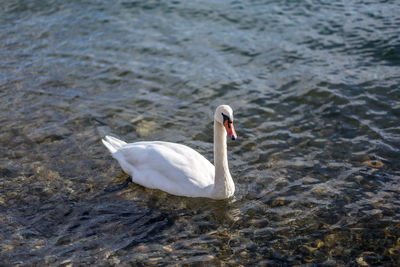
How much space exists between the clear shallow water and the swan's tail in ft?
1.04

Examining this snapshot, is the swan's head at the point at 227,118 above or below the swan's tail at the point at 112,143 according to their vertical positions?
above

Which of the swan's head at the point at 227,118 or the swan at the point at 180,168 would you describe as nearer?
the swan's head at the point at 227,118

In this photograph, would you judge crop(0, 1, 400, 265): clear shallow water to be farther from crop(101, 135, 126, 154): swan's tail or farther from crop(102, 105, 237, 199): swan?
crop(101, 135, 126, 154): swan's tail

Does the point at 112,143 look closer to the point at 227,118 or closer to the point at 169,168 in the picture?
the point at 169,168

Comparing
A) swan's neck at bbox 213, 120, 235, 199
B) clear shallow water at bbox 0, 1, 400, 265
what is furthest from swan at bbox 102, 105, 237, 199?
clear shallow water at bbox 0, 1, 400, 265

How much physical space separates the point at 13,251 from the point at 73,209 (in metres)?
1.13

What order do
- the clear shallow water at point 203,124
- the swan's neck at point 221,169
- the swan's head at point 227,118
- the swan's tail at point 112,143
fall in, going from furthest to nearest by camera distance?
1. the swan's tail at point 112,143
2. the swan's neck at point 221,169
3. the swan's head at point 227,118
4. the clear shallow water at point 203,124

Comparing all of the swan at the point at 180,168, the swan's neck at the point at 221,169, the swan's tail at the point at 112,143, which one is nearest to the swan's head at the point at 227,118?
the swan at the point at 180,168

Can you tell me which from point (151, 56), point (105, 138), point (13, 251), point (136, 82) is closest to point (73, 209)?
point (13, 251)

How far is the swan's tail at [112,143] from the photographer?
8550 mm

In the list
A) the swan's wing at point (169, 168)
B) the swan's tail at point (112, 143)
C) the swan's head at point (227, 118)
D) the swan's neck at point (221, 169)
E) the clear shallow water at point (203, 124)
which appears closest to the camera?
the clear shallow water at point (203, 124)

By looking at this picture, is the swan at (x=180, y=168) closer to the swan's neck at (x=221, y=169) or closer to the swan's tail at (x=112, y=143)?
the swan's neck at (x=221, y=169)

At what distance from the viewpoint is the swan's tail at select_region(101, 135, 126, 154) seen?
8.55 m

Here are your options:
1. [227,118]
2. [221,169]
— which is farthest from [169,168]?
[227,118]
